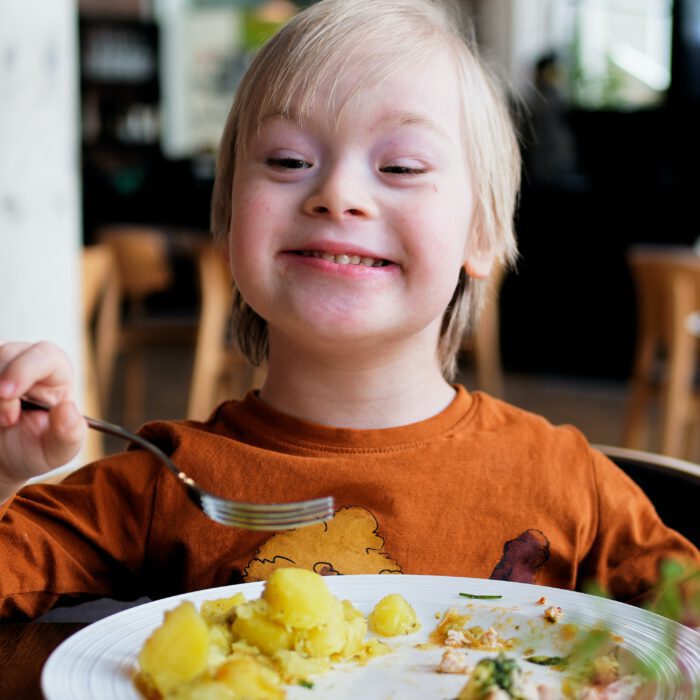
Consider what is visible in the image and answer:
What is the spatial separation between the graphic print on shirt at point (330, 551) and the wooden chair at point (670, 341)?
2836 millimetres

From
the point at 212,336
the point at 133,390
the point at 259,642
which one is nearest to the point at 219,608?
the point at 259,642

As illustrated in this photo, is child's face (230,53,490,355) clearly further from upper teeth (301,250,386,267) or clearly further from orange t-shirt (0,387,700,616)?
orange t-shirt (0,387,700,616)

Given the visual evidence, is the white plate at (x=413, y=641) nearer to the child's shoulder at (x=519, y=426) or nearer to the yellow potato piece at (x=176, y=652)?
the yellow potato piece at (x=176, y=652)

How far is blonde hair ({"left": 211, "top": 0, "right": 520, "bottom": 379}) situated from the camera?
1.11 metres

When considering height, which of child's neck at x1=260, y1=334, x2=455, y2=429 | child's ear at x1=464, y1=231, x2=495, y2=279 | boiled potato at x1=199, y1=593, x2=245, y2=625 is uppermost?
child's ear at x1=464, y1=231, x2=495, y2=279

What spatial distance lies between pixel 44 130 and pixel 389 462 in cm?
175

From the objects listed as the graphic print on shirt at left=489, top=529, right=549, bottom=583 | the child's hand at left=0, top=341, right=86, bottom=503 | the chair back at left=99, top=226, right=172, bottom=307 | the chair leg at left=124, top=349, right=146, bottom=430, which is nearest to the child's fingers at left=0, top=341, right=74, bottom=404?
the child's hand at left=0, top=341, right=86, bottom=503

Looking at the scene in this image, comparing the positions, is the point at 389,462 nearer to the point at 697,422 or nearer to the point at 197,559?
the point at 197,559

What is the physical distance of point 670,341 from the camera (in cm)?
371

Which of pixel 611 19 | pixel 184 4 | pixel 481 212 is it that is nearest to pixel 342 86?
pixel 481 212

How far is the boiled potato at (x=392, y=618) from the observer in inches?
30.9

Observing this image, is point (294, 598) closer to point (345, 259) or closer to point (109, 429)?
point (109, 429)

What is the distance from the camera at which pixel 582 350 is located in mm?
6754

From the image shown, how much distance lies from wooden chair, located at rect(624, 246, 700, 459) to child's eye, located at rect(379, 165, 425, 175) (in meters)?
2.78
